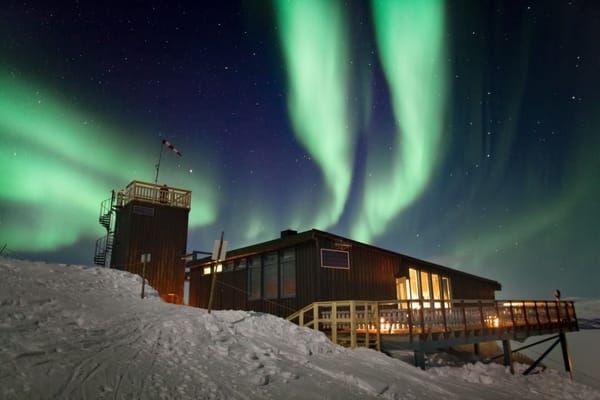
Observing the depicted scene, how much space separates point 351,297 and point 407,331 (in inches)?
217

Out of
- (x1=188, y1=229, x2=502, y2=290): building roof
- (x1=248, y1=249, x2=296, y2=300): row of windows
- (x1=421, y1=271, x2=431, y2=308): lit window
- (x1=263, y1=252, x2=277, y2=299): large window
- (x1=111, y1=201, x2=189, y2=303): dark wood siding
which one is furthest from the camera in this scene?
(x1=111, y1=201, x2=189, y2=303): dark wood siding

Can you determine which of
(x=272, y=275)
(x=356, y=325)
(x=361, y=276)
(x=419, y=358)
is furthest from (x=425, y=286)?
(x=419, y=358)

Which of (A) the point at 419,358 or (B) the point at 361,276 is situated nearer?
(A) the point at 419,358

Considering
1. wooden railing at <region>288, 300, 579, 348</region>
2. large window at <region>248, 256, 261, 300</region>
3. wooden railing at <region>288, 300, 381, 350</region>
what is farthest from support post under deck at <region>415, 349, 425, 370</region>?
large window at <region>248, 256, 261, 300</region>

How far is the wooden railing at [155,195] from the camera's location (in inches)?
1019

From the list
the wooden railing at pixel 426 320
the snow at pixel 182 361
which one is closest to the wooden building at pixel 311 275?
the wooden railing at pixel 426 320

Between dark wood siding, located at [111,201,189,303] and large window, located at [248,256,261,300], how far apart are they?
703 centimetres

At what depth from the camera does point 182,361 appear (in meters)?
7.47

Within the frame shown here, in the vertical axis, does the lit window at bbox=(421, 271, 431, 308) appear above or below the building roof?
below

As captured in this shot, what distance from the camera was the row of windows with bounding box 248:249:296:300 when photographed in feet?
61.1

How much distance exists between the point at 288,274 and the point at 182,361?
11.4 metres

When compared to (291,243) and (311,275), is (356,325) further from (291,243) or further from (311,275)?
(291,243)

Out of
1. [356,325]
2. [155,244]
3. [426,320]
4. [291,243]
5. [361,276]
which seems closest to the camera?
[426,320]

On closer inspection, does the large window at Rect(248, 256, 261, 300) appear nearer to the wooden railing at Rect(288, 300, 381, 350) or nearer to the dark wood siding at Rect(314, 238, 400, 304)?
the dark wood siding at Rect(314, 238, 400, 304)
